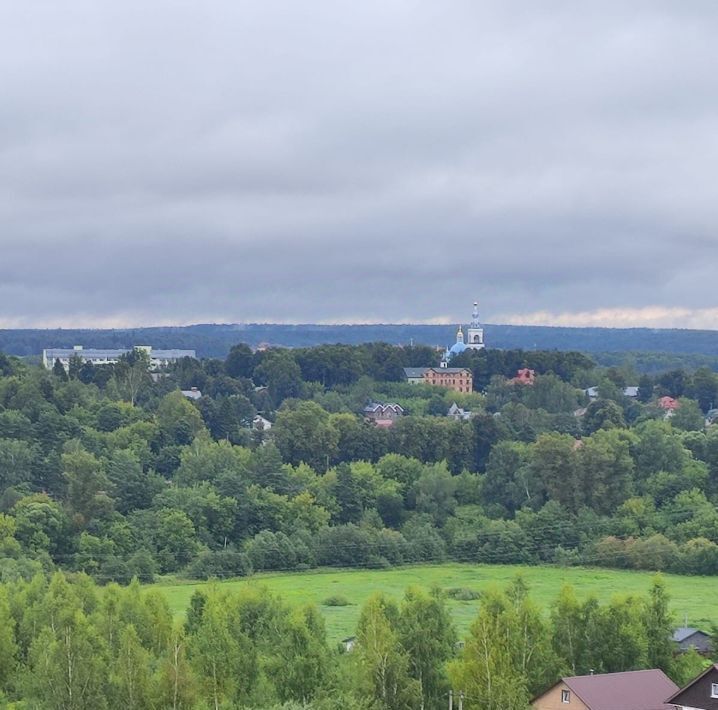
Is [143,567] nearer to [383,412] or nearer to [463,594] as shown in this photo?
[463,594]

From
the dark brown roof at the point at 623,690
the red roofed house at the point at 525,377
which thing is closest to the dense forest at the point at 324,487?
the red roofed house at the point at 525,377

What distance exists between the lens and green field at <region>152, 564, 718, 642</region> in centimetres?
5647

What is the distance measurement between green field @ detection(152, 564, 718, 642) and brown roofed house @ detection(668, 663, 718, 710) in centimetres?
2017

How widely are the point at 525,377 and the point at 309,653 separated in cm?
8753

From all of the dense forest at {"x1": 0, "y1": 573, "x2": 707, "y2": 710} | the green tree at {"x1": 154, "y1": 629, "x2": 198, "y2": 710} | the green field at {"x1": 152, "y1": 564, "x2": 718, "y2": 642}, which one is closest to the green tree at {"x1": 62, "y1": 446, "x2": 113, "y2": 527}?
the green field at {"x1": 152, "y1": 564, "x2": 718, "y2": 642}

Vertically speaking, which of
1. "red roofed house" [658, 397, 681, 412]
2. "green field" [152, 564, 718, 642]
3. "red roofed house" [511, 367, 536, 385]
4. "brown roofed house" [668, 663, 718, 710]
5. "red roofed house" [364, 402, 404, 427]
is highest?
"red roofed house" [511, 367, 536, 385]

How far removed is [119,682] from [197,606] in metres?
9.13

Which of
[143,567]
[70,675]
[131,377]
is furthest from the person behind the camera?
[131,377]

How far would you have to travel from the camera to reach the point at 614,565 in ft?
227

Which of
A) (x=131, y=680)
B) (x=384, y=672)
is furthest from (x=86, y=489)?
(x=384, y=672)

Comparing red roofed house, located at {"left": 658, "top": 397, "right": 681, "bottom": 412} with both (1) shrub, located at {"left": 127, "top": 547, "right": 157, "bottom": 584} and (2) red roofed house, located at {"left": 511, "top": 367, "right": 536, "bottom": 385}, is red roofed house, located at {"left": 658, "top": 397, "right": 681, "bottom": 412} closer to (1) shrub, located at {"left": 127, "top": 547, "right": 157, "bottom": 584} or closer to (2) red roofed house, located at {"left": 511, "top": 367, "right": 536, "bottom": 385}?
(2) red roofed house, located at {"left": 511, "top": 367, "right": 536, "bottom": 385}

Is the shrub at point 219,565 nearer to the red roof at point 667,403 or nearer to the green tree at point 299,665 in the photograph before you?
the green tree at point 299,665

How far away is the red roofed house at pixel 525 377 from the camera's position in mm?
120062

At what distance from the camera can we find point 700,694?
32.1m
